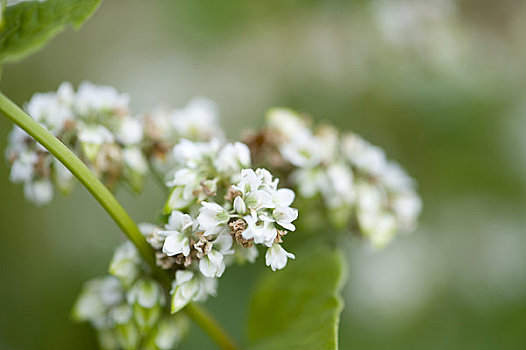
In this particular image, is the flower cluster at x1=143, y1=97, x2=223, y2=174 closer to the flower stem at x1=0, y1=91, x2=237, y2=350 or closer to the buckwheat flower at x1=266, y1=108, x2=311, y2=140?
the buckwheat flower at x1=266, y1=108, x2=311, y2=140

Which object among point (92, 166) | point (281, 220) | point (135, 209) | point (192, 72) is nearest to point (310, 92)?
point (192, 72)

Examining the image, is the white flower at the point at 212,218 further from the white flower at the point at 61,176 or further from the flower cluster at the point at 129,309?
the white flower at the point at 61,176

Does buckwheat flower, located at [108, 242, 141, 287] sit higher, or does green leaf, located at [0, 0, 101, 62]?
green leaf, located at [0, 0, 101, 62]

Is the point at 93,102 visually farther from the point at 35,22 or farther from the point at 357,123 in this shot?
the point at 357,123

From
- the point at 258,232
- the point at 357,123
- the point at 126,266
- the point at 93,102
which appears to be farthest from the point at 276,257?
the point at 357,123

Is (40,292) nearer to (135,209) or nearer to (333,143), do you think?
(135,209)

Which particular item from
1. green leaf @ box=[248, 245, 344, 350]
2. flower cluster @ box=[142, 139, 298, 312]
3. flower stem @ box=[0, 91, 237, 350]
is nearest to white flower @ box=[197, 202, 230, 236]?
flower cluster @ box=[142, 139, 298, 312]

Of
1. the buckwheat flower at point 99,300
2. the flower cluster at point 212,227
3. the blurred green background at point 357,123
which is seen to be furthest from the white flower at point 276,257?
the blurred green background at point 357,123
